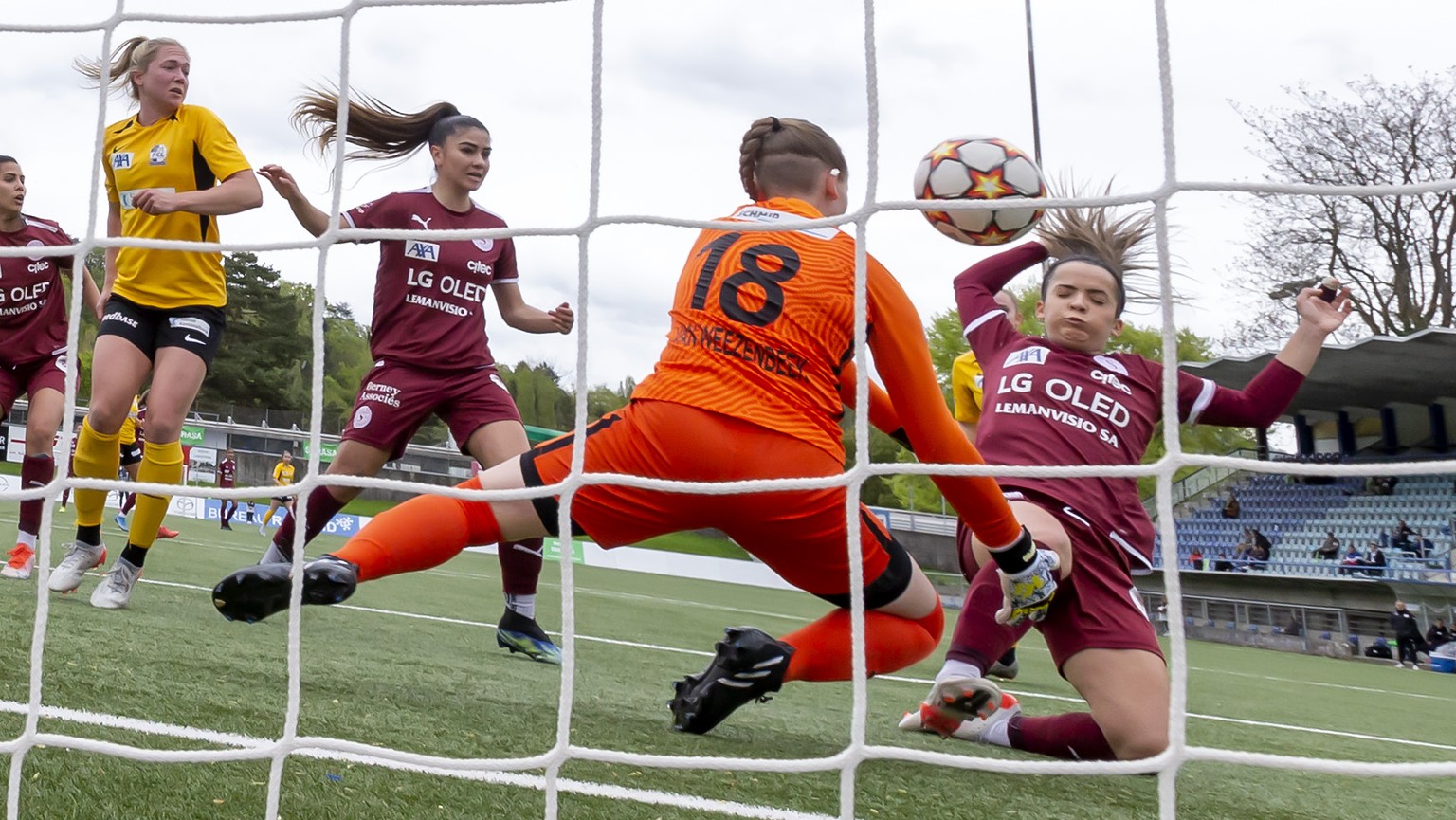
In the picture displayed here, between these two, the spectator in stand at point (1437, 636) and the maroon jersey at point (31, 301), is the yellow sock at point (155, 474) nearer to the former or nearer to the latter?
the maroon jersey at point (31, 301)

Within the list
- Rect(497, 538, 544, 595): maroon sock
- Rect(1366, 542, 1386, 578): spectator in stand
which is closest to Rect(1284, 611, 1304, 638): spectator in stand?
Rect(1366, 542, 1386, 578): spectator in stand

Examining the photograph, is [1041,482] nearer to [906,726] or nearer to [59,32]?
[906,726]

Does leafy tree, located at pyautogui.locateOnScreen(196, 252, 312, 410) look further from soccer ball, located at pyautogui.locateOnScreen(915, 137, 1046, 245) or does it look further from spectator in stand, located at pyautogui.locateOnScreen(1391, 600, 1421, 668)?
soccer ball, located at pyautogui.locateOnScreen(915, 137, 1046, 245)

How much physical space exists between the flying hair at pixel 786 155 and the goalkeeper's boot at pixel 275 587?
117 centimetres

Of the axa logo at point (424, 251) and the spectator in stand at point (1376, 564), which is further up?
the axa logo at point (424, 251)

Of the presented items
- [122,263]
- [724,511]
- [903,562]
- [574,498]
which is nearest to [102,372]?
[122,263]

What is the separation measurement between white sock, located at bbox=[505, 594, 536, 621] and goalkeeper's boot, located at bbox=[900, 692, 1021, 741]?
1375 millimetres

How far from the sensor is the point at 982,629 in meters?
2.82

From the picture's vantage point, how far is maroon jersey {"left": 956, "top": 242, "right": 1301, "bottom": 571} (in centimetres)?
284

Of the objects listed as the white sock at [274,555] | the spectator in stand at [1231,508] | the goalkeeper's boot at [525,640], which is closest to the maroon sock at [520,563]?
the goalkeeper's boot at [525,640]

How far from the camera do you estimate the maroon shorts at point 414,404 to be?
394cm

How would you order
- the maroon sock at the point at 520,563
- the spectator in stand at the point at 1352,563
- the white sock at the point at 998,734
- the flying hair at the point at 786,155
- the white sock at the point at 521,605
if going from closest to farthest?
the flying hair at the point at 786,155
the white sock at the point at 998,734
the maroon sock at the point at 520,563
the white sock at the point at 521,605
the spectator in stand at the point at 1352,563

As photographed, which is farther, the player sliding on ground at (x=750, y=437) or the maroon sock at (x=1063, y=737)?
the maroon sock at (x=1063, y=737)

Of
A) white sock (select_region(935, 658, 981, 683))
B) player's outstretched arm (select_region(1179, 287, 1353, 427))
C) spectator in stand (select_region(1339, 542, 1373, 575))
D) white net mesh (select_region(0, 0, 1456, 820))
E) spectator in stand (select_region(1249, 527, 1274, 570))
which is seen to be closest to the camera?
white net mesh (select_region(0, 0, 1456, 820))
